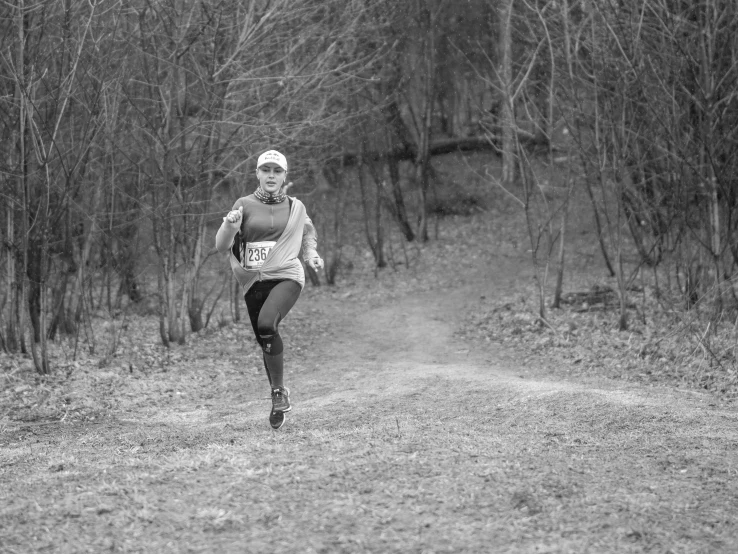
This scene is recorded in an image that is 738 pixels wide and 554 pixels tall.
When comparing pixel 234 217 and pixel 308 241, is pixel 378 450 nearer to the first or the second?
pixel 234 217

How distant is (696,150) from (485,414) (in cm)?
658

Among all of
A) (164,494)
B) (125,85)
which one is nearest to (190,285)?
(125,85)

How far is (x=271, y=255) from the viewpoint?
664cm

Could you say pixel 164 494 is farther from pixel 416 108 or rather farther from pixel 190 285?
pixel 416 108

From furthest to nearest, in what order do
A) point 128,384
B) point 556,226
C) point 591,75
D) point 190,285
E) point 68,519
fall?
point 556,226, point 190,285, point 591,75, point 128,384, point 68,519

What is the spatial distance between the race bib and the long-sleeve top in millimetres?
23

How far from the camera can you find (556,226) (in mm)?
24156

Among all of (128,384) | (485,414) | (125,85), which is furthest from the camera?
(125,85)

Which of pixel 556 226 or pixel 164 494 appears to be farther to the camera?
pixel 556 226

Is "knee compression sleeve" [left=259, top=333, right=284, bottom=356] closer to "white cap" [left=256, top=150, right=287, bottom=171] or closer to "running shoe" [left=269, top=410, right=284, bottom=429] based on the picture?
"running shoe" [left=269, top=410, right=284, bottom=429]

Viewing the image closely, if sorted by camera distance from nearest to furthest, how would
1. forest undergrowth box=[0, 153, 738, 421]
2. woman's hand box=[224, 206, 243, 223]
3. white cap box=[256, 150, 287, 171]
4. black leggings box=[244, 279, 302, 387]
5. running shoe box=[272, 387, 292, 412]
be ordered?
woman's hand box=[224, 206, 243, 223], black leggings box=[244, 279, 302, 387], white cap box=[256, 150, 287, 171], running shoe box=[272, 387, 292, 412], forest undergrowth box=[0, 153, 738, 421]

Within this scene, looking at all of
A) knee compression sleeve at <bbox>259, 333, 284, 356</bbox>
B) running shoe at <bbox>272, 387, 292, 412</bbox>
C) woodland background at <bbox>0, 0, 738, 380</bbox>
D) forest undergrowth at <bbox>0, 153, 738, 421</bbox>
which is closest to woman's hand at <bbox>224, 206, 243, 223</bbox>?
knee compression sleeve at <bbox>259, 333, 284, 356</bbox>

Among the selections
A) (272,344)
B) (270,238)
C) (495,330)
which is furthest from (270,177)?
(495,330)

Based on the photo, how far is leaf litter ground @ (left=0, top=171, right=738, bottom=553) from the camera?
393 cm
